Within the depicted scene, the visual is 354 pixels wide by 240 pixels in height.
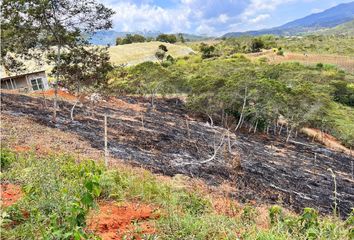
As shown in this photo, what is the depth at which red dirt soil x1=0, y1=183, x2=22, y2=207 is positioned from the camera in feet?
20.2

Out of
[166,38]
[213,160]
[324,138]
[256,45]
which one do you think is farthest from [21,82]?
[166,38]

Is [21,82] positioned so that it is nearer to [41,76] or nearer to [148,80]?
[41,76]

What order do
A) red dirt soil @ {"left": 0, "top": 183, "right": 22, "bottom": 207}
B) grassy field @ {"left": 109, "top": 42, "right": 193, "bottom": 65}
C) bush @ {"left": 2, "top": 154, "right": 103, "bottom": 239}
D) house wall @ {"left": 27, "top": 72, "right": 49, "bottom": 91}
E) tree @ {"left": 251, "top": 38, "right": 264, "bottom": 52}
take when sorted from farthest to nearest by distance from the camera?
1. tree @ {"left": 251, "top": 38, "right": 264, "bottom": 52}
2. grassy field @ {"left": 109, "top": 42, "right": 193, "bottom": 65}
3. house wall @ {"left": 27, "top": 72, "right": 49, "bottom": 91}
4. red dirt soil @ {"left": 0, "top": 183, "right": 22, "bottom": 207}
5. bush @ {"left": 2, "top": 154, "right": 103, "bottom": 239}

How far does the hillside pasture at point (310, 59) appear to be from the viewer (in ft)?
264

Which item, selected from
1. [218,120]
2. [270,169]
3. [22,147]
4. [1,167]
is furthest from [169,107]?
[1,167]

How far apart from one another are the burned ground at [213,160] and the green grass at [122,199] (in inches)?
158

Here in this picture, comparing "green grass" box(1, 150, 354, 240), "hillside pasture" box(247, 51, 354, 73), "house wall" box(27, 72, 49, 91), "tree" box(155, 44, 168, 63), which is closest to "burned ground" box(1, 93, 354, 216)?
"green grass" box(1, 150, 354, 240)

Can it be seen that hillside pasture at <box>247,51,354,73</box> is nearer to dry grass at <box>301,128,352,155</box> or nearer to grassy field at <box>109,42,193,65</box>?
grassy field at <box>109,42,193,65</box>

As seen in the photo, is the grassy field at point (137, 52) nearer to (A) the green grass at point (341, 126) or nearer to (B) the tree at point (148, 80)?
(B) the tree at point (148, 80)

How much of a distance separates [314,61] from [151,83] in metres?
53.6

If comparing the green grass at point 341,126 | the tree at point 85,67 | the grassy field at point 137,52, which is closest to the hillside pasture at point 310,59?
the grassy field at point 137,52

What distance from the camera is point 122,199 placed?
22.7 ft

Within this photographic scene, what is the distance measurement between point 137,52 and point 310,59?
1458 inches

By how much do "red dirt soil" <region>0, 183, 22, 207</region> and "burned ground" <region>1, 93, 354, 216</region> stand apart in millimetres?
6184
